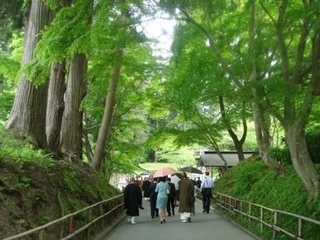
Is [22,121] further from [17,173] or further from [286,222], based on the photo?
[286,222]

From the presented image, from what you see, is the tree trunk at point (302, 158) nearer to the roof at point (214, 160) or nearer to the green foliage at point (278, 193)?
the green foliage at point (278, 193)

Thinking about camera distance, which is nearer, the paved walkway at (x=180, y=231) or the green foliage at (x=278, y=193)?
the green foliage at (x=278, y=193)

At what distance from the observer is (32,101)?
1241 cm

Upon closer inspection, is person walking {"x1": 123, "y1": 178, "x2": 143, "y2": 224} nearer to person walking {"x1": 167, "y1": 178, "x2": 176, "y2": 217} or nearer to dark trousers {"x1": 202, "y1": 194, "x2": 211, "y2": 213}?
person walking {"x1": 167, "y1": 178, "x2": 176, "y2": 217}

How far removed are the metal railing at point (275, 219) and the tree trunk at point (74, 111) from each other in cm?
626

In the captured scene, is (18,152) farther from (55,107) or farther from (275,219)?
(275,219)

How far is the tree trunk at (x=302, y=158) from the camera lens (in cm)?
1019

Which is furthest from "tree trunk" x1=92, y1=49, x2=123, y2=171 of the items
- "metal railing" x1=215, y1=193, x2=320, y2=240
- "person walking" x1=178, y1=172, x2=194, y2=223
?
"metal railing" x1=215, y1=193, x2=320, y2=240

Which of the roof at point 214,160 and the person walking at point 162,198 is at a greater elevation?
the roof at point 214,160

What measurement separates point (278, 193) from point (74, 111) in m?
8.53

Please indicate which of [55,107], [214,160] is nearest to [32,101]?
[55,107]

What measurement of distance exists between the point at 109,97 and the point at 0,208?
12.6 metres

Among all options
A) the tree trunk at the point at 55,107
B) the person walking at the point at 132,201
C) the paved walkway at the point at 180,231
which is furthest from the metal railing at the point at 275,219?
the tree trunk at the point at 55,107

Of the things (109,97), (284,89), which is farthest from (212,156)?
(284,89)
